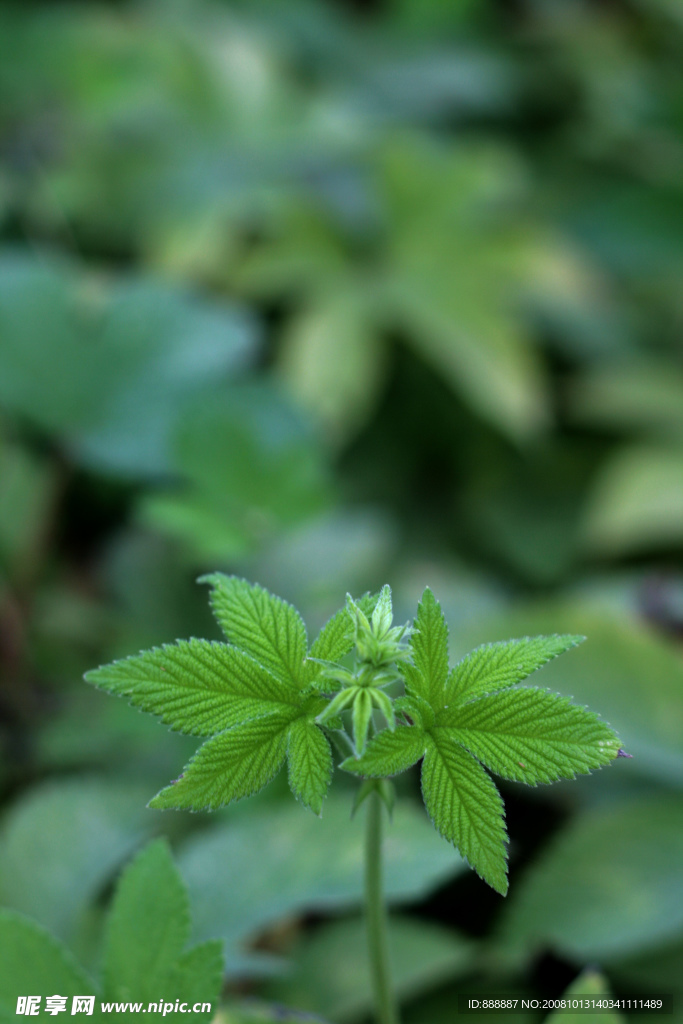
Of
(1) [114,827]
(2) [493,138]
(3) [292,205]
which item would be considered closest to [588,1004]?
(1) [114,827]

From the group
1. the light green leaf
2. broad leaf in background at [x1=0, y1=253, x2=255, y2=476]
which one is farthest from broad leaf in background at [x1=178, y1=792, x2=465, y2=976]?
the light green leaf

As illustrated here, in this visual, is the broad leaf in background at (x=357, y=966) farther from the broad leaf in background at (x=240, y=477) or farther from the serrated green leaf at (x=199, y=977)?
the broad leaf in background at (x=240, y=477)

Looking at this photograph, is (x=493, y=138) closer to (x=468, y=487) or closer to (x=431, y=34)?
(x=431, y=34)

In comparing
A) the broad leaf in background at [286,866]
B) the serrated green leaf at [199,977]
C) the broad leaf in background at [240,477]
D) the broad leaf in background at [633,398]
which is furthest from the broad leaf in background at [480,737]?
the broad leaf in background at [633,398]

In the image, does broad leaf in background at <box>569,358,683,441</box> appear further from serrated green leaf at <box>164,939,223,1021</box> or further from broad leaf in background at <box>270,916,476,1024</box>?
serrated green leaf at <box>164,939,223,1021</box>

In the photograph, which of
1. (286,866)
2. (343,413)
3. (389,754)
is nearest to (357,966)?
(286,866)

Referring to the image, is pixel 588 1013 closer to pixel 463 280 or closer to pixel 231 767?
pixel 231 767
